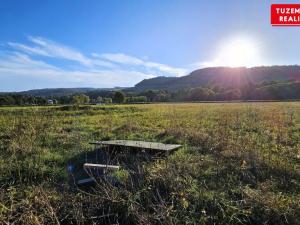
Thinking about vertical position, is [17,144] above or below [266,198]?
above

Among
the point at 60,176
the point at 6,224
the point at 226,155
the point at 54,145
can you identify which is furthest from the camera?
the point at 54,145

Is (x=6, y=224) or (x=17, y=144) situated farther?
(x=17, y=144)

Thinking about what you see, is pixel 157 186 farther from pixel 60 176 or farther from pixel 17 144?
pixel 17 144

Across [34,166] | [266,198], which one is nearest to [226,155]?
[266,198]

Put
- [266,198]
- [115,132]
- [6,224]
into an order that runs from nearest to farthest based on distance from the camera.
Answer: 1. [6,224]
2. [266,198]
3. [115,132]

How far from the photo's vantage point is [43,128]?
26.8 feet

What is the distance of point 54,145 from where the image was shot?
883 centimetres

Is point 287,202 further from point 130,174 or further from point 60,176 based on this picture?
point 60,176

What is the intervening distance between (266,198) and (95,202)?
2.91m

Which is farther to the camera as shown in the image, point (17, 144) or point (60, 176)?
point (17, 144)

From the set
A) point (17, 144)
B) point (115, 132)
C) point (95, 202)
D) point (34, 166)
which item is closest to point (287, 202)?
point (95, 202)

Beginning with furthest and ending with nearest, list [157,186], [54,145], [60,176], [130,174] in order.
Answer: [54,145] < [60,176] < [130,174] < [157,186]

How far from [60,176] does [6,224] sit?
2152mm

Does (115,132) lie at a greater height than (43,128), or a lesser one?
lesser
